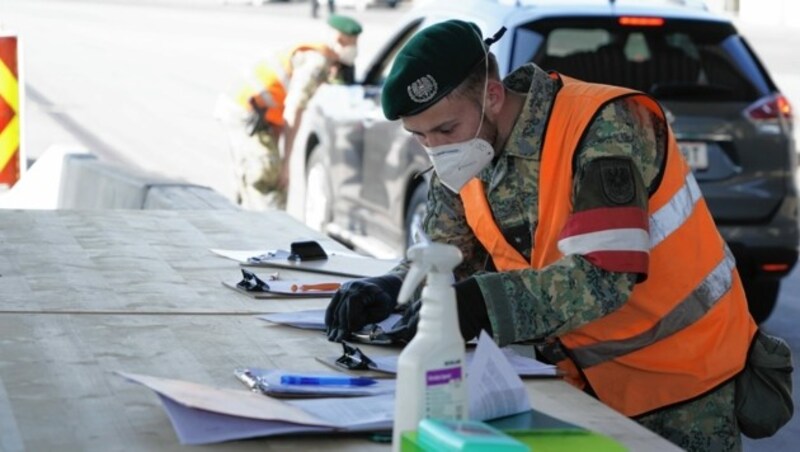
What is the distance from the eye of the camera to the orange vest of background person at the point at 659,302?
12.1ft

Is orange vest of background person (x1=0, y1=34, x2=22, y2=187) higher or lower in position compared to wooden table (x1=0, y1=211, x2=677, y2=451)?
lower

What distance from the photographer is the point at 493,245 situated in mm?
3959

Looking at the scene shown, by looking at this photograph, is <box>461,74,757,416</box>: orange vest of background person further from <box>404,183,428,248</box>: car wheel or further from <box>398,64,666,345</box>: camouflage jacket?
<box>404,183,428,248</box>: car wheel

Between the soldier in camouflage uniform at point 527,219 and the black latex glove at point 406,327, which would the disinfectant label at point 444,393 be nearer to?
the soldier in camouflage uniform at point 527,219

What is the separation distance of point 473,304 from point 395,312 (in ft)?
2.07

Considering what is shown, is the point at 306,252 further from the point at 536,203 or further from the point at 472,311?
the point at 472,311

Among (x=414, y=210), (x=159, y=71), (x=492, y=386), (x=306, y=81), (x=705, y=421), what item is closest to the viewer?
(x=492, y=386)

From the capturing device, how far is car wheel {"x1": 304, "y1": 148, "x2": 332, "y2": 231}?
10875mm

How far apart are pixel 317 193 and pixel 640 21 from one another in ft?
10.5

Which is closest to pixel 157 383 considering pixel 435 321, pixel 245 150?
pixel 435 321

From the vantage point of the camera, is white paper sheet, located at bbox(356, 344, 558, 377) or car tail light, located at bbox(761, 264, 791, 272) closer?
white paper sheet, located at bbox(356, 344, 558, 377)

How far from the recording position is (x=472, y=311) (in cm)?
350

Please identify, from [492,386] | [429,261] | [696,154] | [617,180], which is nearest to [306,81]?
[696,154]

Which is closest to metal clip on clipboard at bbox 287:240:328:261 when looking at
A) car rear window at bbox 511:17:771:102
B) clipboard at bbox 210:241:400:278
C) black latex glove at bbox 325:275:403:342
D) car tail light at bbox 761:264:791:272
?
clipboard at bbox 210:241:400:278
